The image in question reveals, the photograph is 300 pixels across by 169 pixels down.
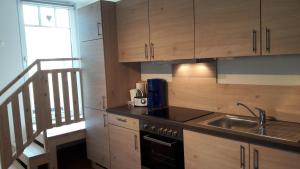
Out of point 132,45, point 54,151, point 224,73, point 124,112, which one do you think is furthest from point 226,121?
point 54,151

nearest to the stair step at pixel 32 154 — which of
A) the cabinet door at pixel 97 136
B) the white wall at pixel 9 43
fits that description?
the cabinet door at pixel 97 136

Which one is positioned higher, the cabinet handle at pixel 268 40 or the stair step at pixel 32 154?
the cabinet handle at pixel 268 40

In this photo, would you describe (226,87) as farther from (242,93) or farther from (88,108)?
(88,108)

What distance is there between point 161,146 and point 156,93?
74 cm

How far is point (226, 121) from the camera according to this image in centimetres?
230

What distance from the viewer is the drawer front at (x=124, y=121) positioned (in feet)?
8.66

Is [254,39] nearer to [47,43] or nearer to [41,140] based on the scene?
[41,140]

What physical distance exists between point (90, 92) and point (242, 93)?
1940mm

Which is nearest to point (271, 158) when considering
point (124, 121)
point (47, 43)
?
point (124, 121)

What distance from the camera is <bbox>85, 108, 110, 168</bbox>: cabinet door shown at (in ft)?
10.3

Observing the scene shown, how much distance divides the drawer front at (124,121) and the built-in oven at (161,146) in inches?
4.1

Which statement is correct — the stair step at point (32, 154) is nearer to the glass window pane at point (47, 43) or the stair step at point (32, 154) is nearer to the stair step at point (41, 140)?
the stair step at point (41, 140)

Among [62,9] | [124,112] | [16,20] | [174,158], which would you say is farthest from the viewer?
[62,9]

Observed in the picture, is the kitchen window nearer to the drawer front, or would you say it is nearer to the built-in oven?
the drawer front
